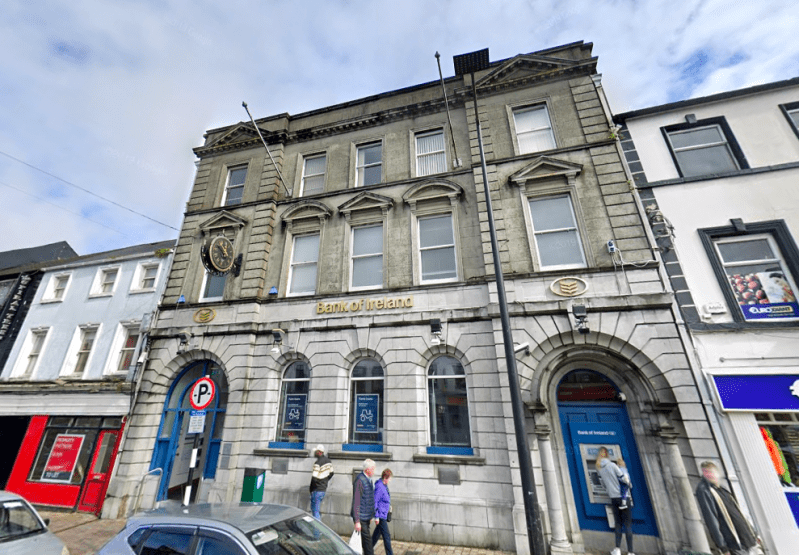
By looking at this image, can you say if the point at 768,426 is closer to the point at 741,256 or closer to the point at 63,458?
the point at 741,256

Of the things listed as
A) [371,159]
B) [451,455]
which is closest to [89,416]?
[451,455]

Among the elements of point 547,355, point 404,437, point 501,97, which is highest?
point 501,97

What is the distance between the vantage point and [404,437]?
9.07 metres

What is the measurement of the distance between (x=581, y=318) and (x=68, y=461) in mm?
17991

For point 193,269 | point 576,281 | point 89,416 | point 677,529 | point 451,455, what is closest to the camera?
point 677,529

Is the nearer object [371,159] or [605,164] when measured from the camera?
[605,164]

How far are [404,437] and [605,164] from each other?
1009 centimetres

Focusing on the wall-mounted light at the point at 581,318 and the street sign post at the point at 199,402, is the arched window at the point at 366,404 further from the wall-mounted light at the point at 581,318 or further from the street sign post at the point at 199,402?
the wall-mounted light at the point at 581,318

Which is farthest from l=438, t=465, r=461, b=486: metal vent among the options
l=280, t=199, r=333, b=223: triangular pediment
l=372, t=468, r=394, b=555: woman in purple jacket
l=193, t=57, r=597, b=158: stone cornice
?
l=193, t=57, r=597, b=158: stone cornice

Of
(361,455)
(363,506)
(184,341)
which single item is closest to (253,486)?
(361,455)

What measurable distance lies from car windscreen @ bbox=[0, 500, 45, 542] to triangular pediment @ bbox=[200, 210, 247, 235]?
9.53 metres

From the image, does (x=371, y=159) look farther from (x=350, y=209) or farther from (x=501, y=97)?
(x=501, y=97)

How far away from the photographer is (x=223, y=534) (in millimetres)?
3795

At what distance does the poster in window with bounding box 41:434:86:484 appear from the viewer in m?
11.9
